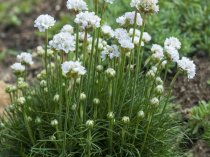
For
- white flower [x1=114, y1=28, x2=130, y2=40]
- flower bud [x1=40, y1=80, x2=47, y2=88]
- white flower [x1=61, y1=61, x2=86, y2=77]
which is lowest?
flower bud [x1=40, y1=80, x2=47, y2=88]

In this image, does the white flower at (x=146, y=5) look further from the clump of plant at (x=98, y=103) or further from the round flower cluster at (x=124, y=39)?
the round flower cluster at (x=124, y=39)

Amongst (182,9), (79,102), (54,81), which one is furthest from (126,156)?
(182,9)

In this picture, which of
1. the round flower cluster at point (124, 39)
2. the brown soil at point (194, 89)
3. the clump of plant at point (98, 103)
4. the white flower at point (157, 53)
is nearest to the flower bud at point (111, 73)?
the clump of plant at point (98, 103)

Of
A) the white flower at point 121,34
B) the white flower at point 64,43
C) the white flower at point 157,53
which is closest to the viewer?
the white flower at point 64,43

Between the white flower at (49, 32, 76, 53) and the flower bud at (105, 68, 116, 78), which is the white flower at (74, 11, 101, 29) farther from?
the flower bud at (105, 68, 116, 78)

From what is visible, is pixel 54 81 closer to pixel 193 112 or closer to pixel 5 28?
pixel 193 112

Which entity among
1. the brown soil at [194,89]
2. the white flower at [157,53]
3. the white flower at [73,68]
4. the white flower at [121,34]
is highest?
the white flower at [121,34]

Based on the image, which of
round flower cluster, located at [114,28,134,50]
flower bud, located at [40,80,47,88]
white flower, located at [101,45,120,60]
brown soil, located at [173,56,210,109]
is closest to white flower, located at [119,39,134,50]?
round flower cluster, located at [114,28,134,50]

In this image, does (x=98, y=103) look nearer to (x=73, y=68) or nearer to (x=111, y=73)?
(x=111, y=73)

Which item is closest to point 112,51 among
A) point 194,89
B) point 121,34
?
point 121,34
